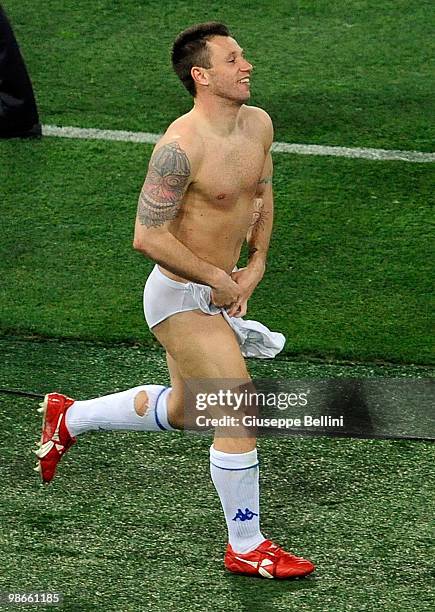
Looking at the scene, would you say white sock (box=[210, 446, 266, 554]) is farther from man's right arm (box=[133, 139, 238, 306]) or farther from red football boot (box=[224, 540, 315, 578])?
man's right arm (box=[133, 139, 238, 306])

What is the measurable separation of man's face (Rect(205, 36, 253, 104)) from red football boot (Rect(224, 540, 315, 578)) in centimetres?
177

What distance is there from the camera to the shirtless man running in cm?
559

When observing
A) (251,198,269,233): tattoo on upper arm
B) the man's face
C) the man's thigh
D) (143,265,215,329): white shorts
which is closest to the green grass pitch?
the man's thigh

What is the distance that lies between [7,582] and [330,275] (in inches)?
142

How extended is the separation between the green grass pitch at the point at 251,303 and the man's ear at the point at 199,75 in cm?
182

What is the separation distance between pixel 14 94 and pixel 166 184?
15.7 ft

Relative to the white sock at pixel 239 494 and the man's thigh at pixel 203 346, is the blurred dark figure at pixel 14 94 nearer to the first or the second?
the man's thigh at pixel 203 346

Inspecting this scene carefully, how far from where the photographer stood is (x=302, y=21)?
39.4 ft

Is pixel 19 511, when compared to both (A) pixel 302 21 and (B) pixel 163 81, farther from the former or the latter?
(A) pixel 302 21

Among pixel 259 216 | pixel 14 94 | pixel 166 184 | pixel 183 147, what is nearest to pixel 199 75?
pixel 183 147

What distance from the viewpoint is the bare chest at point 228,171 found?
18.6ft

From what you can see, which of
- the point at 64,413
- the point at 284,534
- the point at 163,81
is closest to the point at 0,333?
the point at 64,413

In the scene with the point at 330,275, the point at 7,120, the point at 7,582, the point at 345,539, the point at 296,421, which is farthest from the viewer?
the point at 7,120

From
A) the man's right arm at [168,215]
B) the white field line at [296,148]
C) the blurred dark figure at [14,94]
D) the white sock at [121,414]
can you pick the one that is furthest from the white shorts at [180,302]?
the blurred dark figure at [14,94]
